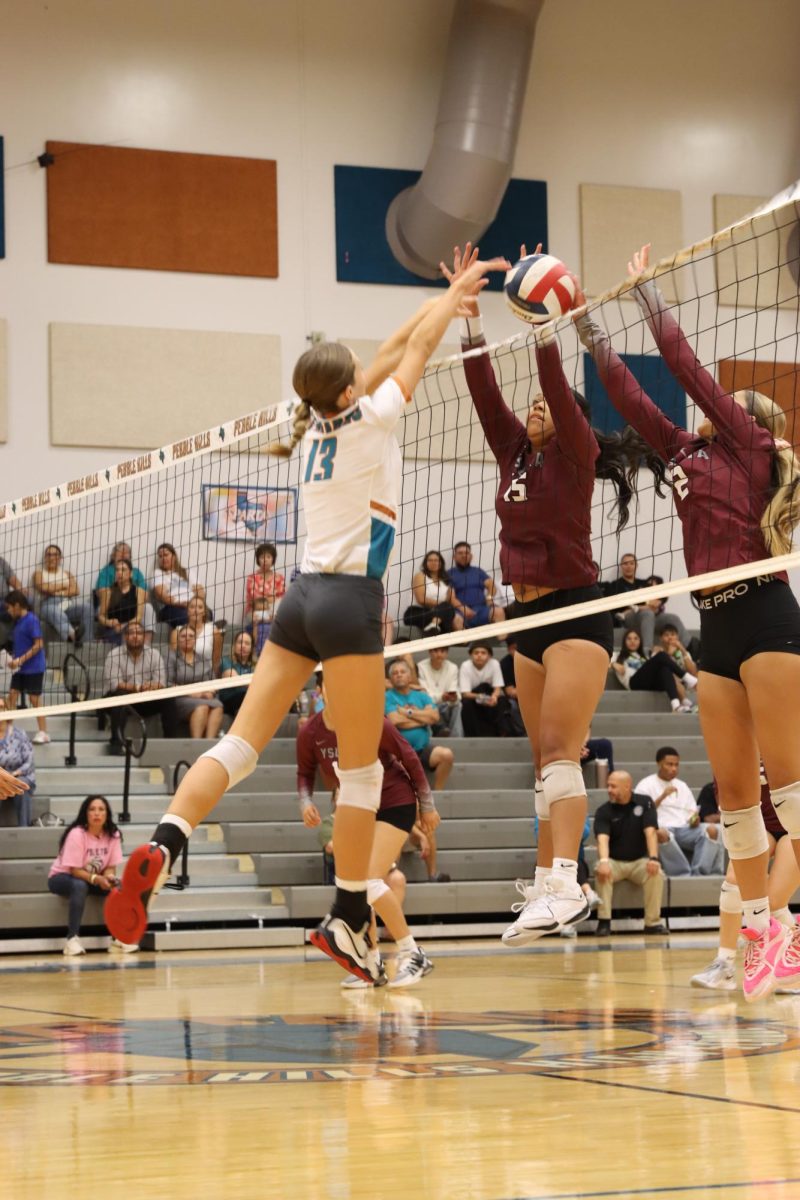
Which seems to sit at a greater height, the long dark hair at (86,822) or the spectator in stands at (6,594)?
the spectator in stands at (6,594)

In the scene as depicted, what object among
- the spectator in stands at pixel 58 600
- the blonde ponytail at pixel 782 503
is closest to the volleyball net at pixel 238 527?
the spectator in stands at pixel 58 600

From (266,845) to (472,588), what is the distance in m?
5.03

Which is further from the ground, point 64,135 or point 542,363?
point 64,135

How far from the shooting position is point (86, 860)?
39.6 feet

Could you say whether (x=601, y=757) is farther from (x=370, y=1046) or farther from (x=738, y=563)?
(x=370, y=1046)

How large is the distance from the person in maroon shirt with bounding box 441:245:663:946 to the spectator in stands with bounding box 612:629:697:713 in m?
10.9

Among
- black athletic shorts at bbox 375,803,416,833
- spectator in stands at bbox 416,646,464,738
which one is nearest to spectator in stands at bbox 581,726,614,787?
spectator in stands at bbox 416,646,464,738

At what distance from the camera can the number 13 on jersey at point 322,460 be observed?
17.1ft

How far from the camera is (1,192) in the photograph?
18.6 meters

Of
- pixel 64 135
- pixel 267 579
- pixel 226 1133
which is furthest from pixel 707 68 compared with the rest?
pixel 226 1133

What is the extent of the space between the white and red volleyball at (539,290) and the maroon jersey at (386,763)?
145 inches

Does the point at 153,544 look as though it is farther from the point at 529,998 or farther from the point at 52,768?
the point at 529,998

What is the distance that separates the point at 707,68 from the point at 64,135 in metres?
9.29

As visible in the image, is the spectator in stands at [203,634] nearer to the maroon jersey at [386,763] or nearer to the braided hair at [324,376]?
the maroon jersey at [386,763]
